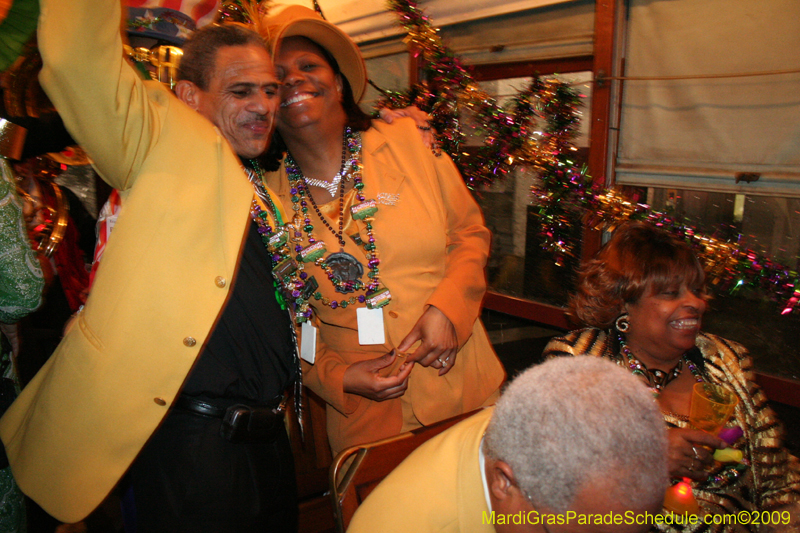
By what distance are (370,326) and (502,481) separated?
94cm

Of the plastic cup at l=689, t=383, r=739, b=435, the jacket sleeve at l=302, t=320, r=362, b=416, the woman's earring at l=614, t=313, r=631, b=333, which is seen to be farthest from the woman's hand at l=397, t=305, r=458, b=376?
the plastic cup at l=689, t=383, r=739, b=435

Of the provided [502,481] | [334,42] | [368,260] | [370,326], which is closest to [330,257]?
[368,260]

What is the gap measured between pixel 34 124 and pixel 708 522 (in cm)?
247

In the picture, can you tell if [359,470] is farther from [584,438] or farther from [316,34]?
[316,34]

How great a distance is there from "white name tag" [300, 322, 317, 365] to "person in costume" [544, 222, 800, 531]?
34.1 inches

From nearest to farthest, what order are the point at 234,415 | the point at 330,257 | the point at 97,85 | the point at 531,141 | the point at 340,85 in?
the point at 97,85, the point at 234,415, the point at 330,257, the point at 340,85, the point at 531,141

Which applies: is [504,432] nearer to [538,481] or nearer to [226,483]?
[538,481]

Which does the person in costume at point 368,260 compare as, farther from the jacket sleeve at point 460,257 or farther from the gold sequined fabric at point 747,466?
the gold sequined fabric at point 747,466

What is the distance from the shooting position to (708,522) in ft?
5.30

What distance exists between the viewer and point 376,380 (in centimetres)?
165

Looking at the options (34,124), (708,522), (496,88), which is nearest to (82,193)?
(34,124)

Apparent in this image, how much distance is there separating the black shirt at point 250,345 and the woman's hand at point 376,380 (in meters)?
0.22

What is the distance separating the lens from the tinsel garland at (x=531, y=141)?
2.72m

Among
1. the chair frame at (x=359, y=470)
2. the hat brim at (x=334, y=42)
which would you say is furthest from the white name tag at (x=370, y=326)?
the hat brim at (x=334, y=42)
